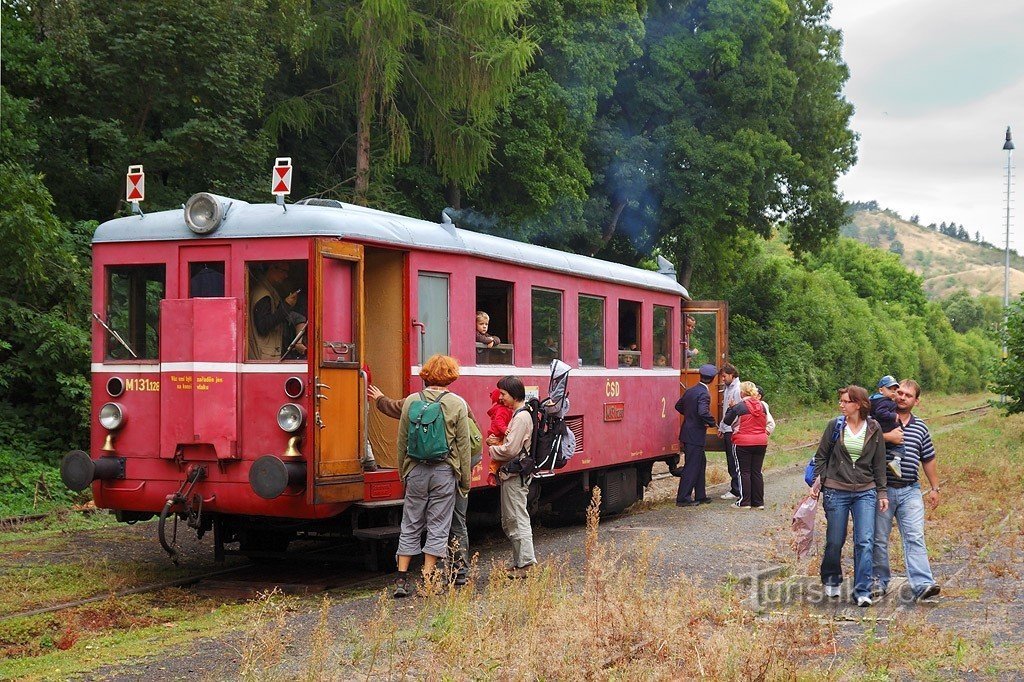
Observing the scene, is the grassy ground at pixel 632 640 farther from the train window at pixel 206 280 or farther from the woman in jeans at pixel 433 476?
the train window at pixel 206 280

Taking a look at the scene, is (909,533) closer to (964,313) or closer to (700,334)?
(700,334)

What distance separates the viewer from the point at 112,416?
408 inches

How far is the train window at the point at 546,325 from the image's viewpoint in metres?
13.1

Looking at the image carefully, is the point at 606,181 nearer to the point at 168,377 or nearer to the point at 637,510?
the point at 637,510

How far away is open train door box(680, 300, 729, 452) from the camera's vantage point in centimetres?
1811

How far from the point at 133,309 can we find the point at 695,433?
8224 millimetres

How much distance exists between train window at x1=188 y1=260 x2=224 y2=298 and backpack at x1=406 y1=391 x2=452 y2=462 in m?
2.14

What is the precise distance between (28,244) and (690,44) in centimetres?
2193

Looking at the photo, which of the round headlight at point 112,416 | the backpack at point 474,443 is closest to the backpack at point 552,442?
the backpack at point 474,443

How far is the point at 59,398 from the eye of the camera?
1559 cm

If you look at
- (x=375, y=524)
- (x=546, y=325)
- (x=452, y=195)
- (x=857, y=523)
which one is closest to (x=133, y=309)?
(x=375, y=524)

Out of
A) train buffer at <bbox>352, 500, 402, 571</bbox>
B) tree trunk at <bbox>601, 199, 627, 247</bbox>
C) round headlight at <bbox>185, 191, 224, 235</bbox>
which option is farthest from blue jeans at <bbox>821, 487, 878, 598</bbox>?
tree trunk at <bbox>601, 199, 627, 247</bbox>

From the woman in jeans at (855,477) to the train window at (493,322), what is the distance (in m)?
3.80

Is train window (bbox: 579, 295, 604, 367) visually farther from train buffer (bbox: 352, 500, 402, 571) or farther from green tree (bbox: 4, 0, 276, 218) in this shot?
green tree (bbox: 4, 0, 276, 218)
